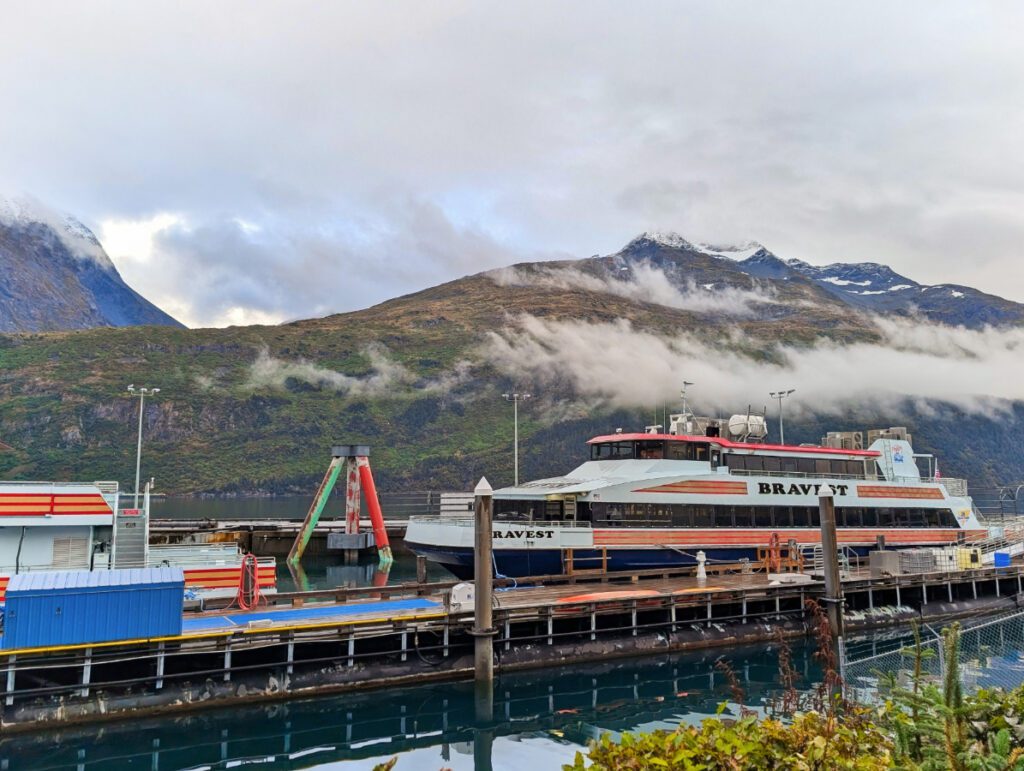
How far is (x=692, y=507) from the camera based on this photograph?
125 ft

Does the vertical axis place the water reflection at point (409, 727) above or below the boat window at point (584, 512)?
below

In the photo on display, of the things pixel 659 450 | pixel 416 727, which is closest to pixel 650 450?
pixel 659 450

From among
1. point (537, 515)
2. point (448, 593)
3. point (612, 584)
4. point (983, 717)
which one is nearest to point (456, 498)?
point (537, 515)

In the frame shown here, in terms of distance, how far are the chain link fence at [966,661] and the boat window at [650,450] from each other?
44.5 ft

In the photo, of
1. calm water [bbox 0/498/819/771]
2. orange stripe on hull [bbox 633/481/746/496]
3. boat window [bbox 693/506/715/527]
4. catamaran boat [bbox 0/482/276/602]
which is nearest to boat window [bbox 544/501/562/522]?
orange stripe on hull [bbox 633/481/746/496]

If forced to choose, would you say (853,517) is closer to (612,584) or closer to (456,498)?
(612,584)

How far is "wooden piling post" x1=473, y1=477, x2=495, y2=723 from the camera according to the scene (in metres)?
21.2

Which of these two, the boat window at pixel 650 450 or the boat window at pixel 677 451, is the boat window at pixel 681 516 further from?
the boat window at pixel 650 450

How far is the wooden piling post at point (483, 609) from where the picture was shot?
2117cm

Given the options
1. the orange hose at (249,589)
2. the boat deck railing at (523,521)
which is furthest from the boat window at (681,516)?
the orange hose at (249,589)

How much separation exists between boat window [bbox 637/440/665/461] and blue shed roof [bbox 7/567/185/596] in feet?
84.0

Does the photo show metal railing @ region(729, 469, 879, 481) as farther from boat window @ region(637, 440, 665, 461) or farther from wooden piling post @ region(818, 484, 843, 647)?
wooden piling post @ region(818, 484, 843, 647)

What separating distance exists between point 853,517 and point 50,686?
40.5 metres

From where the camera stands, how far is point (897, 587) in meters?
31.6
